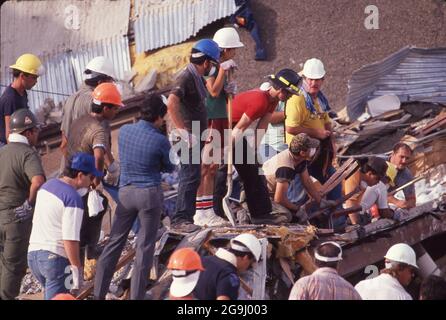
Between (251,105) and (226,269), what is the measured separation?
7.99 ft

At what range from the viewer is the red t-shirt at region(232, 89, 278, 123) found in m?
12.0

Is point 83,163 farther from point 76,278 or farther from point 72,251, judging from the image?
point 76,278

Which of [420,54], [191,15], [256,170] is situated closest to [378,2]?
[420,54]

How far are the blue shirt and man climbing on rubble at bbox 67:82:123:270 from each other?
21.6 inches

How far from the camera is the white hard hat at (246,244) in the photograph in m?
10.5

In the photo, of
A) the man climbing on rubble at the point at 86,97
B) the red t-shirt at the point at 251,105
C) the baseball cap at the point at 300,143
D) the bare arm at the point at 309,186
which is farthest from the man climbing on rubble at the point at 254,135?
the man climbing on rubble at the point at 86,97

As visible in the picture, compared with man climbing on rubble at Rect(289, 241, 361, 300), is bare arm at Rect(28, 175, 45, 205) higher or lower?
higher

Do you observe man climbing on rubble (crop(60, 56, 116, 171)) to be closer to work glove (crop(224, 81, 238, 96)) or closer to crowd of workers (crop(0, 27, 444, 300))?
crowd of workers (crop(0, 27, 444, 300))

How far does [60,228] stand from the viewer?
10625 mm

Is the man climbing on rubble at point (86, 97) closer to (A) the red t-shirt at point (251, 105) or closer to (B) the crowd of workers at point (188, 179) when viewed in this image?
(B) the crowd of workers at point (188, 179)

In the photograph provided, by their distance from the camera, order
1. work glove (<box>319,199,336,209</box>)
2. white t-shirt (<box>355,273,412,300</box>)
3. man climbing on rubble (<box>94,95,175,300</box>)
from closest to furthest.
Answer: white t-shirt (<box>355,273,412,300</box>)
man climbing on rubble (<box>94,95,175,300</box>)
work glove (<box>319,199,336,209</box>)

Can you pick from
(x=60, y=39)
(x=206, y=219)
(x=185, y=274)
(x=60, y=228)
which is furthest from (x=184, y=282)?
(x=60, y=39)

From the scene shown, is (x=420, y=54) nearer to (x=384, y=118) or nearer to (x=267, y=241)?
(x=384, y=118)

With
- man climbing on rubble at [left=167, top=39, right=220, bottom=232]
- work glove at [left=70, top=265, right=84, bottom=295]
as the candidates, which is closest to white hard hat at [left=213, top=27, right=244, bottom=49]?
man climbing on rubble at [left=167, top=39, right=220, bottom=232]
